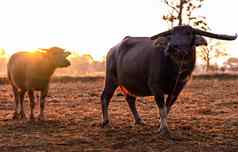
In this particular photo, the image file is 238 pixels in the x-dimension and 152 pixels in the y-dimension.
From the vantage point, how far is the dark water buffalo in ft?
30.2

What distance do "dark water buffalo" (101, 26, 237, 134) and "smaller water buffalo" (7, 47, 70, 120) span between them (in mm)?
2392

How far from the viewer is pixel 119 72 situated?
37.5ft

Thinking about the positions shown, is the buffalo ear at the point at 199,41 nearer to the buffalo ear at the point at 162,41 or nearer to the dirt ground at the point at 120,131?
the buffalo ear at the point at 162,41

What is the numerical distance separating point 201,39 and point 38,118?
5.51m

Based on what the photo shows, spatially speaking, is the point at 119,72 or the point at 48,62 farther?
the point at 48,62

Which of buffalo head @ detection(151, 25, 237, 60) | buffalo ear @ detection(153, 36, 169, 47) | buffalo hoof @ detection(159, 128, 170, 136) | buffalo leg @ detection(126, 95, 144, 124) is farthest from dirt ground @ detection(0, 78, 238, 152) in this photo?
buffalo ear @ detection(153, 36, 169, 47)

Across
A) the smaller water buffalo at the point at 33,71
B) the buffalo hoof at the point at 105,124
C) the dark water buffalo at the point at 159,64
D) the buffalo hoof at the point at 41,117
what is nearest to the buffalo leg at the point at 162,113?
the dark water buffalo at the point at 159,64

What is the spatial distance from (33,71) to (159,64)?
4.81m

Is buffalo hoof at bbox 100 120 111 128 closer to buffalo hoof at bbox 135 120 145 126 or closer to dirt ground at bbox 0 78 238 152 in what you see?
dirt ground at bbox 0 78 238 152

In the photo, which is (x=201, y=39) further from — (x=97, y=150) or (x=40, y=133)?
(x=40, y=133)

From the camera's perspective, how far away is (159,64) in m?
9.80

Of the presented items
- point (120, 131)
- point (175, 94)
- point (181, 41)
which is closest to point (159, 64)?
point (175, 94)

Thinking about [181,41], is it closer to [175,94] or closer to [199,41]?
[199,41]

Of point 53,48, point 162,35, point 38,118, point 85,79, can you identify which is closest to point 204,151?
point 162,35
